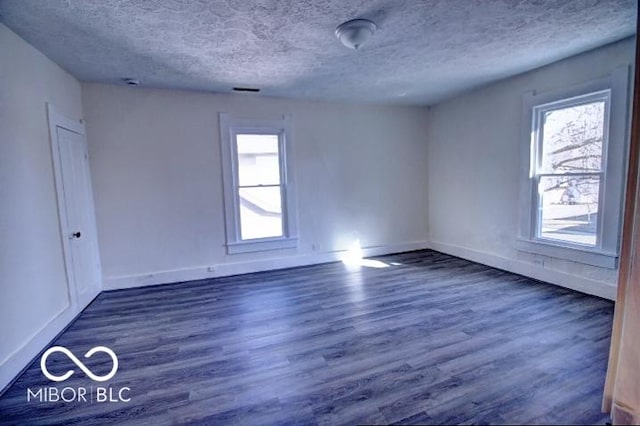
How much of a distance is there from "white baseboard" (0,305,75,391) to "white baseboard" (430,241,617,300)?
524 centimetres

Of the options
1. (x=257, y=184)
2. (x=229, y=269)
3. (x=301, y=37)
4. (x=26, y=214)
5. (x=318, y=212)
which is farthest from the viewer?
(x=318, y=212)

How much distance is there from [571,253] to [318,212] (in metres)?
3.30

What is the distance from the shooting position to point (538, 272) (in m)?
3.89

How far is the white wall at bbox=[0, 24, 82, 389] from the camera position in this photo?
2.26m

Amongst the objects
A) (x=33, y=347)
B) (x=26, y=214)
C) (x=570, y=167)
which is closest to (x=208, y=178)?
(x=26, y=214)

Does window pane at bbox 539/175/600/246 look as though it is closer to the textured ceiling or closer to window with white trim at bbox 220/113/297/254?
the textured ceiling

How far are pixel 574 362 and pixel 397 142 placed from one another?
4049mm

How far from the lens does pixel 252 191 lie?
4.66 meters

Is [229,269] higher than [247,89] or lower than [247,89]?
lower

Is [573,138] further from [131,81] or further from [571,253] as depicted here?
[131,81]

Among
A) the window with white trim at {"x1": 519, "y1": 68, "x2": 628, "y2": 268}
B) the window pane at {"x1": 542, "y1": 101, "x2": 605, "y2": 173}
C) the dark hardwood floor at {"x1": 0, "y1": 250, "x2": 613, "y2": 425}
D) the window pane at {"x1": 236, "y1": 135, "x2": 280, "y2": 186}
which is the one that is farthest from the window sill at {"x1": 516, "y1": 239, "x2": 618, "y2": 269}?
the window pane at {"x1": 236, "y1": 135, "x2": 280, "y2": 186}

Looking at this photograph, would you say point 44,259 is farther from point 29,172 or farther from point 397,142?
point 397,142

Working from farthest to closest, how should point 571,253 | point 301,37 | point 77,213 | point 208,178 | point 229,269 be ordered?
point 229,269
point 208,178
point 571,253
point 77,213
point 301,37

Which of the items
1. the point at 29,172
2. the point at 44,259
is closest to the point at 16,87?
the point at 29,172
